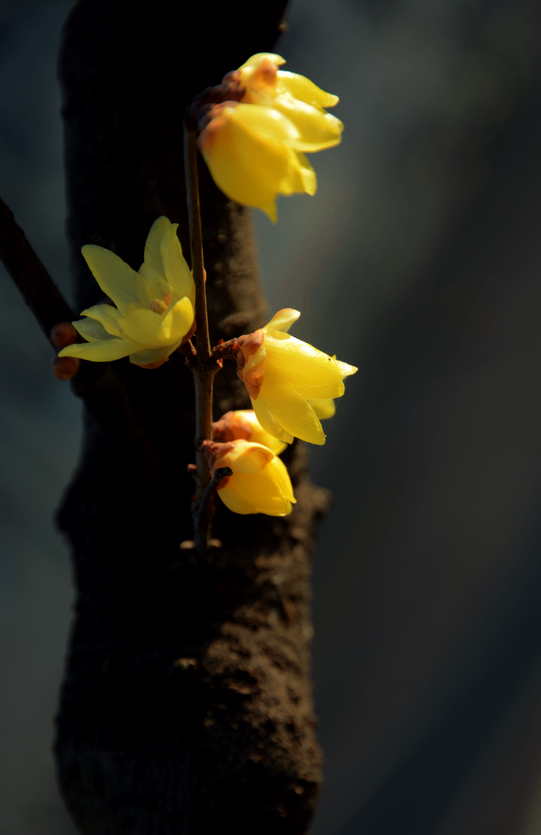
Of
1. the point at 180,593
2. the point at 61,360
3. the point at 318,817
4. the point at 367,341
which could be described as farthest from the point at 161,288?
the point at 318,817

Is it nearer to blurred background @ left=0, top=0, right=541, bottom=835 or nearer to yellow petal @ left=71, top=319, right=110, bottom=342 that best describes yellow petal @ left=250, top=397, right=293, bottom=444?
yellow petal @ left=71, top=319, right=110, bottom=342

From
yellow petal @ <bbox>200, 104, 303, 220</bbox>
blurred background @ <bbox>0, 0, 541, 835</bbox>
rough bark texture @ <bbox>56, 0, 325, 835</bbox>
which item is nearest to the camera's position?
yellow petal @ <bbox>200, 104, 303, 220</bbox>

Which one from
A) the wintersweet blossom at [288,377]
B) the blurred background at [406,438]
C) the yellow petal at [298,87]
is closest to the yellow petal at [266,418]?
the wintersweet blossom at [288,377]

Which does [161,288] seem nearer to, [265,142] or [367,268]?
[265,142]

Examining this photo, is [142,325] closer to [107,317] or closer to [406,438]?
[107,317]

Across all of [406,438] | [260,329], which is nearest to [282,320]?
[260,329]

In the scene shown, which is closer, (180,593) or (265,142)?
(265,142)

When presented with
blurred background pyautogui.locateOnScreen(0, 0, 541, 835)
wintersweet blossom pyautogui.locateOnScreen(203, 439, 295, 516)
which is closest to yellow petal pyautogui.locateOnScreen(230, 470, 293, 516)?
wintersweet blossom pyautogui.locateOnScreen(203, 439, 295, 516)

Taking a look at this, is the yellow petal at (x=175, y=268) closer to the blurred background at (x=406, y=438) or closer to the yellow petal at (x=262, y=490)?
the yellow petal at (x=262, y=490)
